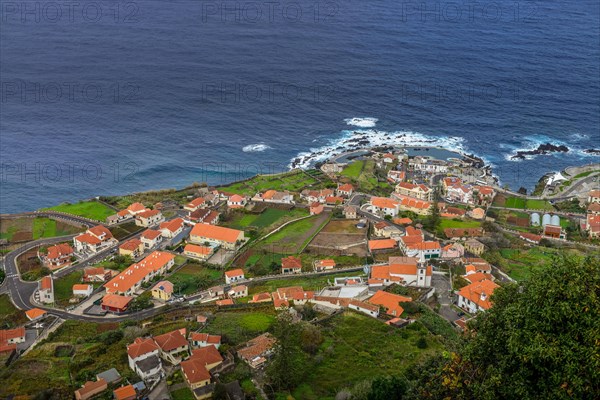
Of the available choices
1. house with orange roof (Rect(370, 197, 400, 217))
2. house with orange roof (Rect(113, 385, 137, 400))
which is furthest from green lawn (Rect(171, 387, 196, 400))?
house with orange roof (Rect(370, 197, 400, 217))

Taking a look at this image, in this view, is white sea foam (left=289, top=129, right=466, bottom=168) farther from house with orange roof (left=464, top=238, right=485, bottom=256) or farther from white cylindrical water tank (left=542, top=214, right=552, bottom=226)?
house with orange roof (left=464, top=238, right=485, bottom=256)

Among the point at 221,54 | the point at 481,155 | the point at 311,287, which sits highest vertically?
the point at 221,54

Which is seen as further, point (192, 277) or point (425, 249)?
point (425, 249)

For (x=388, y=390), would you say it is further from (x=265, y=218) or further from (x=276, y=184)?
(x=276, y=184)

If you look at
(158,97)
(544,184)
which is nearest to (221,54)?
(158,97)

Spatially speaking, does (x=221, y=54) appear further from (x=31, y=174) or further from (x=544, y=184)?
(x=544, y=184)

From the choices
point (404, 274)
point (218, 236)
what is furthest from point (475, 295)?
point (218, 236)
